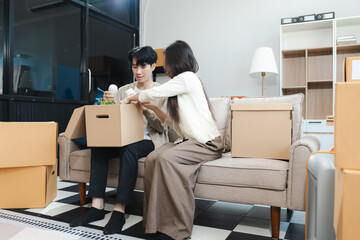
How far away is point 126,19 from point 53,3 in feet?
4.62

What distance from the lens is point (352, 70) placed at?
818 mm

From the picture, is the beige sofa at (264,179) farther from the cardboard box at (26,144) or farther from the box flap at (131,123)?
the cardboard box at (26,144)

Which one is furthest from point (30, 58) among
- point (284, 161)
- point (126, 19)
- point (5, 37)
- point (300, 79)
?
point (300, 79)

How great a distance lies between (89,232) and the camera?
4.95 feet

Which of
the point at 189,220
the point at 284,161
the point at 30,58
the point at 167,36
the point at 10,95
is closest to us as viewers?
the point at 189,220

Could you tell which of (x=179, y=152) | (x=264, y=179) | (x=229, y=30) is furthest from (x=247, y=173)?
(x=229, y=30)

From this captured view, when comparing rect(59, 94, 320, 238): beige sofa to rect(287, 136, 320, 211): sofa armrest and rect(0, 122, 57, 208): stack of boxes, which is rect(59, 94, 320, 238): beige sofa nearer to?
rect(287, 136, 320, 211): sofa armrest

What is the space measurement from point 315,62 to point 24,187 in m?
3.40

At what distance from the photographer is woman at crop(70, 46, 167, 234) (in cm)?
159

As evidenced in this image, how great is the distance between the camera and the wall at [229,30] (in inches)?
149

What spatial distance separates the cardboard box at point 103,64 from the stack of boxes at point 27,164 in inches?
84.1

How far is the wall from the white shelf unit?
0.55 ft

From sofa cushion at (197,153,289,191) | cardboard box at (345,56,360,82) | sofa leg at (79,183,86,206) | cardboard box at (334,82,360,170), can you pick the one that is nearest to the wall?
sofa cushion at (197,153,289,191)

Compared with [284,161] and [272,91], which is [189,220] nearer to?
[284,161]
